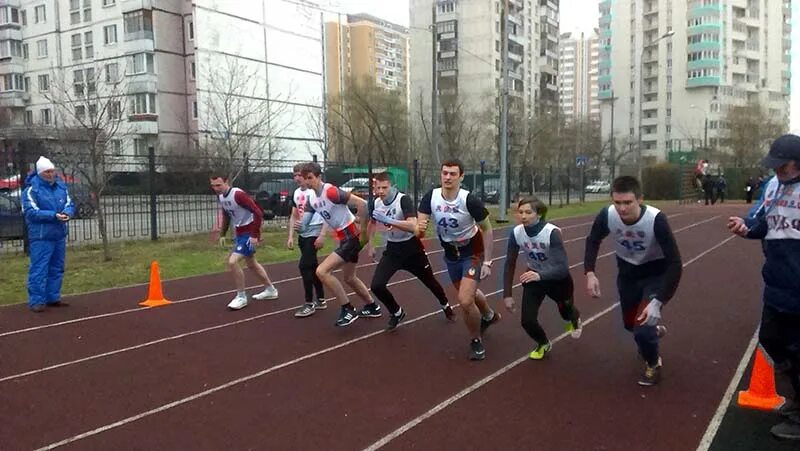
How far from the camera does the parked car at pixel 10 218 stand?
47.3 ft

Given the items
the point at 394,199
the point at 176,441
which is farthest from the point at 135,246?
the point at 176,441

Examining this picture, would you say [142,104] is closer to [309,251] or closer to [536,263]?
[309,251]

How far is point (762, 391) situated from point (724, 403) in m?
0.28

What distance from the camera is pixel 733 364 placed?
585 cm

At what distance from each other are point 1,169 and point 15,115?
46983 millimetres

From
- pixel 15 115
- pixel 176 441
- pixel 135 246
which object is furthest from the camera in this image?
pixel 15 115

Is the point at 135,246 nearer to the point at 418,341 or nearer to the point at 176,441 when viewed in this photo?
the point at 418,341

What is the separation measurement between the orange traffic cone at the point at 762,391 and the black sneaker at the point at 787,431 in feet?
1.36

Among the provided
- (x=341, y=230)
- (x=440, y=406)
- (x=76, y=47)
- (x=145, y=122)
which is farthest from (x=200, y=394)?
(x=76, y=47)

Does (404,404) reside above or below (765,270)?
below

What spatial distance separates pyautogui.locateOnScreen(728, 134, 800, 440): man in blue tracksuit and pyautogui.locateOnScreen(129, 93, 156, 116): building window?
1991 inches

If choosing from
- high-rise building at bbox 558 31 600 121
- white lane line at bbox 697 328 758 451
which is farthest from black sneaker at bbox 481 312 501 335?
high-rise building at bbox 558 31 600 121

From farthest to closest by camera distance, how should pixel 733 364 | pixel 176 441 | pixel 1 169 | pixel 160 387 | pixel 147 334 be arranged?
pixel 1 169 < pixel 147 334 < pixel 733 364 < pixel 160 387 < pixel 176 441

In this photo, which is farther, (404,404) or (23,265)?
(23,265)
